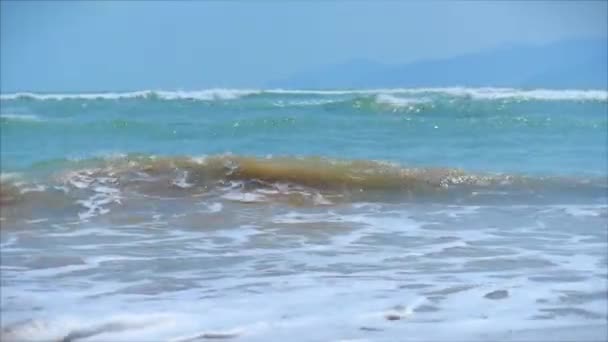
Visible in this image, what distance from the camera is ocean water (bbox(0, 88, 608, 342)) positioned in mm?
2148

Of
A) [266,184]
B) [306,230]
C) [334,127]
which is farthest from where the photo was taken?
[334,127]

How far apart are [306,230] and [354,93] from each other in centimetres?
638

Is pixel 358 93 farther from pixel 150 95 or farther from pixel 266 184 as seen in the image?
pixel 266 184

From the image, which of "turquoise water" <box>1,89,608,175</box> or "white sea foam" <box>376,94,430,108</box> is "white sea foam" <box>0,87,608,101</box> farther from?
"white sea foam" <box>376,94,430,108</box>

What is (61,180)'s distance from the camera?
520cm

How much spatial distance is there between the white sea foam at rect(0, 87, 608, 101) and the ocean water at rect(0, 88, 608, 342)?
1345mm

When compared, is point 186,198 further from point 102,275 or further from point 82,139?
point 82,139

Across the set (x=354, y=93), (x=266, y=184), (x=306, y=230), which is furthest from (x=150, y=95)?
(x=306, y=230)

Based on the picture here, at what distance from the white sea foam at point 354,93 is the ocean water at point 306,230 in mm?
1345

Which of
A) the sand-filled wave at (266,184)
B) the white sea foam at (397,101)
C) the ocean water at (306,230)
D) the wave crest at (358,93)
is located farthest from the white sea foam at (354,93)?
the sand-filled wave at (266,184)

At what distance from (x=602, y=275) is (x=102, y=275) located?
140 cm

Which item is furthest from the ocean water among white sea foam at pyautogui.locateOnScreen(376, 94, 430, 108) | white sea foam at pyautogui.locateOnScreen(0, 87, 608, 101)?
white sea foam at pyautogui.locateOnScreen(0, 87, 608, 101)

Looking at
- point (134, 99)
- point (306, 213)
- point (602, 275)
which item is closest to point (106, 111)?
point (134, 99)

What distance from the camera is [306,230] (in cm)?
350
